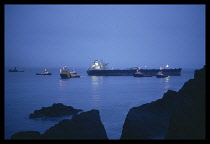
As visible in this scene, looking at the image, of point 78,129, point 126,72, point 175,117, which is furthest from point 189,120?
point 126,72

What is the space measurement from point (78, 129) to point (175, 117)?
5093 millimetres

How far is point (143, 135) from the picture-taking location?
8.95 m

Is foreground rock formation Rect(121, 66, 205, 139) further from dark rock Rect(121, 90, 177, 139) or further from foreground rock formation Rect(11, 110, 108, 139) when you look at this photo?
foreground rock formation Rect(11, 110, 108, 139)

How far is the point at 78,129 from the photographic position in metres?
9.80

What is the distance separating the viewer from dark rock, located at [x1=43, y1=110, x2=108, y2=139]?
373 inches

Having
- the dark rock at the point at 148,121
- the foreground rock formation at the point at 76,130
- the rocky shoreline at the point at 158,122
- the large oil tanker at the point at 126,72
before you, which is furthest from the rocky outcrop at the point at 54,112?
the large oil tanker at the point at 126,72

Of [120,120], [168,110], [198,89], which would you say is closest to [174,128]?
[198,89]

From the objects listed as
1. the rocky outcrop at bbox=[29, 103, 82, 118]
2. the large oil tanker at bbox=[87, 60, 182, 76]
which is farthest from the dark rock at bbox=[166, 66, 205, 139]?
the large oil tanker at bbox=[87, 60, 182, 76]

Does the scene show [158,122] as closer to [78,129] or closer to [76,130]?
[78,129]

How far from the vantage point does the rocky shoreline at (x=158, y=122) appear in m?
6.46

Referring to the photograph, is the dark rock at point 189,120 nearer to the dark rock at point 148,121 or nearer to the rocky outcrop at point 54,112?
the dark rock at point 148,121
